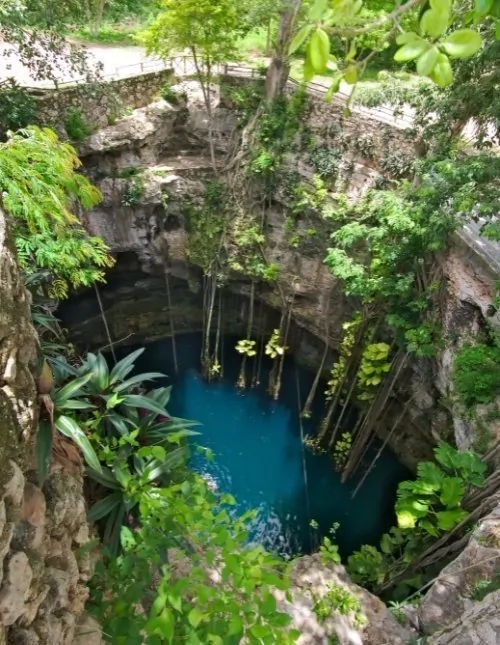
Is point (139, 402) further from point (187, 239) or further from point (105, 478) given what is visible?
point (187, 239)

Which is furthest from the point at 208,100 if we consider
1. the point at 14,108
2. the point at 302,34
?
the point at 302,34

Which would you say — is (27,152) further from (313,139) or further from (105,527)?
(313,139)

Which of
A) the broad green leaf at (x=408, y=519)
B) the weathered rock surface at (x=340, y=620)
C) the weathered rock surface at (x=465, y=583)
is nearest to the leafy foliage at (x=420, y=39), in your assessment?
the weathered rock surface at (x=465, y=583)

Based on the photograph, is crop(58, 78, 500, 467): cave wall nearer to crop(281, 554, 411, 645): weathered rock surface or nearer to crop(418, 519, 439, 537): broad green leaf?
crop(418, 519, 439, 537): broad green leaf

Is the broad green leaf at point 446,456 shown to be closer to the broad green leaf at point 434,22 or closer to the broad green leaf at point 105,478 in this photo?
the broad green leaf at point 105,478


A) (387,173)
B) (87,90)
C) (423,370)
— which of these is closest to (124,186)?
(87,90)

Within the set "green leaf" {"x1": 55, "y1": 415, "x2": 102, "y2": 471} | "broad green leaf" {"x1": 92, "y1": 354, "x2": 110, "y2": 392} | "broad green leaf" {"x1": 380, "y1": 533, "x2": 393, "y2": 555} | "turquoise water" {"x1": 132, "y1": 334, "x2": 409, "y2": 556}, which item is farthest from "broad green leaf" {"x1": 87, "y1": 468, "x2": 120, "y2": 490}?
"broad green leaf" {"x1": 380, "y1": 533, "x2": 393, "y2": 555}
